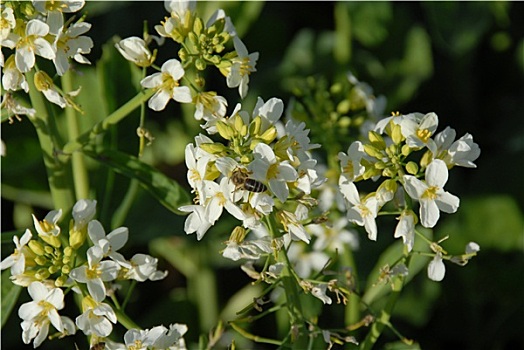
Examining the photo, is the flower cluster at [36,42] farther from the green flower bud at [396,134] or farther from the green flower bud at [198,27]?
the green flower bud at [396,134]

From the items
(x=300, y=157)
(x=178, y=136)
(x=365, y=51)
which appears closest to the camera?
(x=300, y=157)

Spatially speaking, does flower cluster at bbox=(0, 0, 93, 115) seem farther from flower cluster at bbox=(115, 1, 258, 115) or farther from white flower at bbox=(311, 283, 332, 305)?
white flower at bbox=(311, 283, 332, 305)

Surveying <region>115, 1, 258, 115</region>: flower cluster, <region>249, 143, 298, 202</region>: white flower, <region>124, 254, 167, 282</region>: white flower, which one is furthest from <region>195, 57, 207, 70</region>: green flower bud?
<region>124, 254, 167, 282</region>: white flower

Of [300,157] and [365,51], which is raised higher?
[300,157]

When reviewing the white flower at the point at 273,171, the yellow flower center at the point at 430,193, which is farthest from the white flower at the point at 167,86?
the yellow flower center at the point at 430,193

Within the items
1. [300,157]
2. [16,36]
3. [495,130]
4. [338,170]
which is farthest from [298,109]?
[495,130]

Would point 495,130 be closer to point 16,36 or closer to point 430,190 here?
point 430,190
